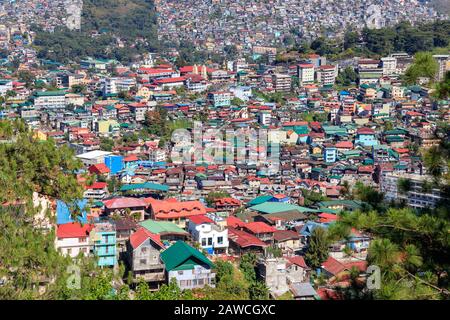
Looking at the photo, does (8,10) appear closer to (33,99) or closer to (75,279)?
(33,99)

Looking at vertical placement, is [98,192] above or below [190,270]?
below

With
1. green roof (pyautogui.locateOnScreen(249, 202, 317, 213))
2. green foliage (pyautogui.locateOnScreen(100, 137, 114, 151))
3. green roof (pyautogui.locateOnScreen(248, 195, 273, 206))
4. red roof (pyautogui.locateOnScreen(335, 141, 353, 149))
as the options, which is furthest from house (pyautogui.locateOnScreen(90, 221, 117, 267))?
red roof (pyautogui.locateOnScreen(335, 141, 353, 149))

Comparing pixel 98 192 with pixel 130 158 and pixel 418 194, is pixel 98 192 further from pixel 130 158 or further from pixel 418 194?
pixel 418 194

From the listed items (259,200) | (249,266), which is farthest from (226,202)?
(249,266)

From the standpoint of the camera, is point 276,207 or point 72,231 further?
point 276,207

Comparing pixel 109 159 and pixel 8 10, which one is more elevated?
pixel 8 10

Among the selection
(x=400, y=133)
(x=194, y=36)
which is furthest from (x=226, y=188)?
(x=194, y=36)
